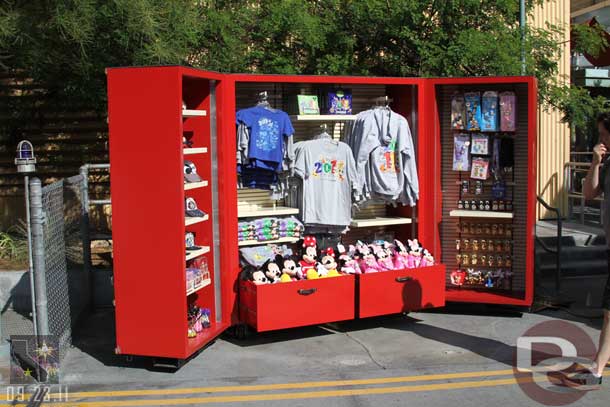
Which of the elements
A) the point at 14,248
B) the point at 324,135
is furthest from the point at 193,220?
the point at 14,248

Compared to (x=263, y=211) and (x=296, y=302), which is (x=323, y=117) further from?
(x=296, y=302)

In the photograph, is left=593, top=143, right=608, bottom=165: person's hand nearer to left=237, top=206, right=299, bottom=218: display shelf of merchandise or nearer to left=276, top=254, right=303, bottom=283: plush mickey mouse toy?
left=276, top=254, right=303, bottom=283: plush mickey mouse toy

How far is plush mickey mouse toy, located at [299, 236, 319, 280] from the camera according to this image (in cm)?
770

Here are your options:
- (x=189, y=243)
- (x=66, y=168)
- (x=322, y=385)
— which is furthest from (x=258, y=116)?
(x=66, y=168)

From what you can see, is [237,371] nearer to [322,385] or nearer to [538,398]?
[322,385]

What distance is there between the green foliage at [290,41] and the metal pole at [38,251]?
3.08m

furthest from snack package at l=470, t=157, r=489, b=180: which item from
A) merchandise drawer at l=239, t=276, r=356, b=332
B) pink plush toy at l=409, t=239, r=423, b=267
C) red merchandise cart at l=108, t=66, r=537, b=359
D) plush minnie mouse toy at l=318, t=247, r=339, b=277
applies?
merchandise drawer at l=239, t=276, r=356, b=332

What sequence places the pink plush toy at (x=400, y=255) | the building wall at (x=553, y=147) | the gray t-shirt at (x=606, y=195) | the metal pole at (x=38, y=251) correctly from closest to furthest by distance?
the gray t-shirt at (x=606, y=195) < the metal pole at (x=38, y=251) < the pink plush toy at (x=400, y=255) < the building wall at (x=553, y=147)

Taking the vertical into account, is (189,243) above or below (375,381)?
above

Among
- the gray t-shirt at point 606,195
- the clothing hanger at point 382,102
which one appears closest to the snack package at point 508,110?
the clothing hanger at point 382,102

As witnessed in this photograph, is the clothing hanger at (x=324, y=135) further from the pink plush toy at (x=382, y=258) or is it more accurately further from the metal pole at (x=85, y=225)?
the metal pole at (x=85, y=225)

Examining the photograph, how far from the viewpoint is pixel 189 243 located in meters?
7.30

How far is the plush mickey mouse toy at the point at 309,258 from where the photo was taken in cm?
770

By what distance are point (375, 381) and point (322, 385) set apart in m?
0.47
